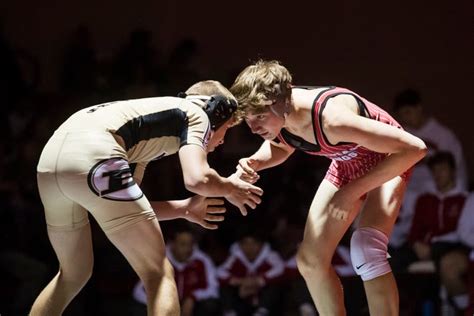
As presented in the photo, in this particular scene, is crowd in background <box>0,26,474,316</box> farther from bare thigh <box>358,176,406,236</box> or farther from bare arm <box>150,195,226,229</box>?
bare arm <box>150,195,226,229</box>

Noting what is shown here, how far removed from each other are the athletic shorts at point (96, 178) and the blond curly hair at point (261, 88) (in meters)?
0.54

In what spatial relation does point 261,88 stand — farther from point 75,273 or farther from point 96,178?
point 75,273

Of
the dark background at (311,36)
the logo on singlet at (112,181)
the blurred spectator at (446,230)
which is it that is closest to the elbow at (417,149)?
the logo on singlet at (112,181)

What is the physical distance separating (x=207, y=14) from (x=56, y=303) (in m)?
3.89

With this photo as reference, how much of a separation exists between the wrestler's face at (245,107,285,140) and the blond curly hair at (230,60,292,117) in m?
0.02

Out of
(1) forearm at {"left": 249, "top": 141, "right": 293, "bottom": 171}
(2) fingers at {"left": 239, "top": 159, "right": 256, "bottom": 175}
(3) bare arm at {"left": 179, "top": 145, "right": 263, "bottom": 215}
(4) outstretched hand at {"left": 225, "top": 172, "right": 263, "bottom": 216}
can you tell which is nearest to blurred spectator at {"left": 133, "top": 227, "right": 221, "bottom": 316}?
(1) forearm at {"left": 249, "top": 141, "right": 293, "bottom": 171}

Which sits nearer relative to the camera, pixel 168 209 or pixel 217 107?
pixel 217 107

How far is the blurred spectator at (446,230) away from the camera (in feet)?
19.1

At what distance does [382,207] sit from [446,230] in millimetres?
2150

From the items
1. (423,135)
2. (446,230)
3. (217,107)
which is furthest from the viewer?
(423,135)

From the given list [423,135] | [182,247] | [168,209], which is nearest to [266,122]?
[168,209]

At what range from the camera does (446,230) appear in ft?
19.5

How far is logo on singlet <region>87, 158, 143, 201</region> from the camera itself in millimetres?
3463

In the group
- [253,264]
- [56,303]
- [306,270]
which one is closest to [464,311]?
[253,264]
